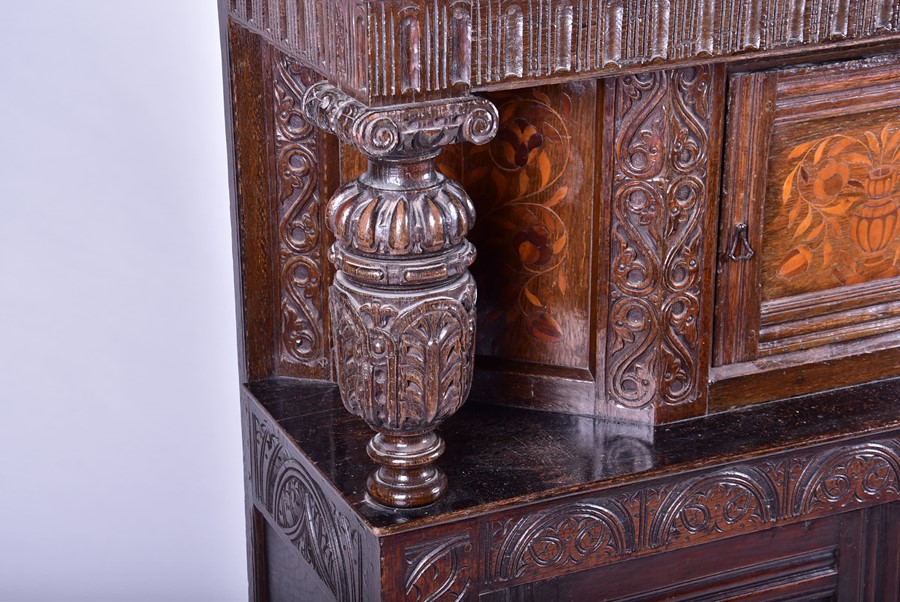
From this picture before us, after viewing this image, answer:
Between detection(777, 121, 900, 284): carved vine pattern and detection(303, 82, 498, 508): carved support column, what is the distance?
0.54 metres

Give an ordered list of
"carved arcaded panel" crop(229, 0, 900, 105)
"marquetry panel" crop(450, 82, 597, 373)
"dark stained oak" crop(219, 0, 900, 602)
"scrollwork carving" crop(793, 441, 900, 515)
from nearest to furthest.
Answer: "carved arcaded panel" crop(229, 0, 900, 105) < "dark stained oak" crop(219, 0, 900, 602) < "marquetry panel" crop(450, 82, 597, 373) < "scrollwork carving" crop(793, 441, 900, 515)

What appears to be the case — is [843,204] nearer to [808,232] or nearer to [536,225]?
[808,232]

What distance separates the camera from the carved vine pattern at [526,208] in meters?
1.90

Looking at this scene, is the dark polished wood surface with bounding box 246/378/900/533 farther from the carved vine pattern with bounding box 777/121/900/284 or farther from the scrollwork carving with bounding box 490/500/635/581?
the carved vine pattern with bounding box 777/121/900/284

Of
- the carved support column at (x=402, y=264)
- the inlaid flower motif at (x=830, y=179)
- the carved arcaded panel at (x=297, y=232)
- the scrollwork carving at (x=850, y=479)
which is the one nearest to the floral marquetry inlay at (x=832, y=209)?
the inlaid flower motif at (x=830, y=179)

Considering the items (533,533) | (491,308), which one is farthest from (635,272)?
(533,533)

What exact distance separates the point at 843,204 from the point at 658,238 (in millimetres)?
302

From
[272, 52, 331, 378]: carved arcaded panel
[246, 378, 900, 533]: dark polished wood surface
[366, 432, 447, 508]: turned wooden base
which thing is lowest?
[246, 378, 900, 533]: dark polished wood surface

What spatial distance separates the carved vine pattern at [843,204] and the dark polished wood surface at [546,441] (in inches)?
7.6

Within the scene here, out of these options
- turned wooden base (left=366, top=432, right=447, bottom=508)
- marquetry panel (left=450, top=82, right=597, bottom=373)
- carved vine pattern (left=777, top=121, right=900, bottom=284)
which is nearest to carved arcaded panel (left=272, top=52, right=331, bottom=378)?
marquetry panel (left=450, top=82, right=597, bottom=373)

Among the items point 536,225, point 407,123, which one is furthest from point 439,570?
point 407,123

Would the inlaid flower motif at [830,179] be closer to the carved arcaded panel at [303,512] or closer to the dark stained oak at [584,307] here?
the dark stained oak at [584,307]

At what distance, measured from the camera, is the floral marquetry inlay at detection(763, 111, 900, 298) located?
198 centimetres

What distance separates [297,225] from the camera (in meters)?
2.08
